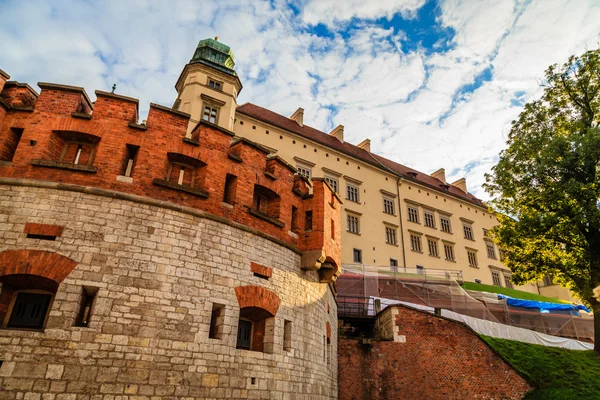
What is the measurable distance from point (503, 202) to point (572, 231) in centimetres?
284

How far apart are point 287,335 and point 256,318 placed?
100 cm

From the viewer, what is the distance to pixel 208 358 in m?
8.74

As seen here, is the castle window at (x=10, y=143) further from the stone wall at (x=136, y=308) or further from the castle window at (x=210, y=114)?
the castle window at (x=210, y=114)

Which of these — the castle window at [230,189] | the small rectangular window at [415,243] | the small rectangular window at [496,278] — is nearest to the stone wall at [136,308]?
the castle window at [230,189]

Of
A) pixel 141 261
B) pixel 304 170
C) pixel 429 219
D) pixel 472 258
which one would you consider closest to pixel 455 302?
pixel 304 170

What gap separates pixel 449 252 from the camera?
126 feet

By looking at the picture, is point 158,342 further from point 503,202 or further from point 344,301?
point 503,202

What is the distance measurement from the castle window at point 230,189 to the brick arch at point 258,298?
7.82 feet

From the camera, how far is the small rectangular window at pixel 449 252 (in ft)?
124

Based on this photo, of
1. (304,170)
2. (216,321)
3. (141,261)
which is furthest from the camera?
(304,170)

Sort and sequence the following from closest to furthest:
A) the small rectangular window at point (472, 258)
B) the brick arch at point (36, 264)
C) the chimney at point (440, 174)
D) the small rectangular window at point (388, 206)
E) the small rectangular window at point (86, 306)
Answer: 1. the brick arch at point (36, 264)
2. the small rectangular window at point (86, 306)
3. the small rectangular window at point (388, 206)
4. the small rectangular window at point (472, 258)
5. the chimney at point (440, 174)

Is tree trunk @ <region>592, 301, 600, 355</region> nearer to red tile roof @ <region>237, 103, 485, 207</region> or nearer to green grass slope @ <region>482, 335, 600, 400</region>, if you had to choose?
green grass slope @ <region>482, 335, 600, 400</region>

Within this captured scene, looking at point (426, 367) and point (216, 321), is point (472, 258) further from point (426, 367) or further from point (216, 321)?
point (216, 321)

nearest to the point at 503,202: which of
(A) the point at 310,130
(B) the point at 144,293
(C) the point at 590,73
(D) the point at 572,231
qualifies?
(D) the point at 572,231
